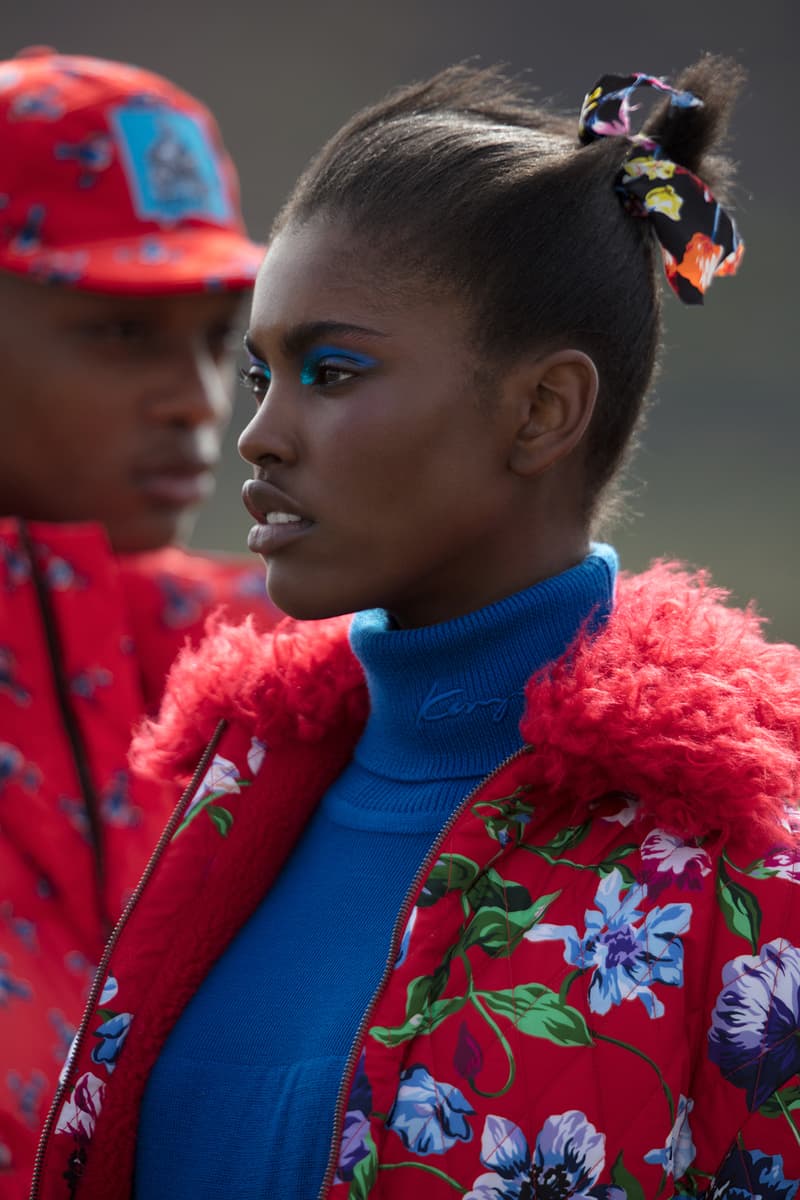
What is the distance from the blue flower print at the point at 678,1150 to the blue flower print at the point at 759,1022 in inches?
1.3

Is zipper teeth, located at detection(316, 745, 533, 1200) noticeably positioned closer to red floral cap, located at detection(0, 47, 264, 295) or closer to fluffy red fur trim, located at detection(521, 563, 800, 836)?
fluffy red fur trim, located at detection(521, 563, 800, 836)

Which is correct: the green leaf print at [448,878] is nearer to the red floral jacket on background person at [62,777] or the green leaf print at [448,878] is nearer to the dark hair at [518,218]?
the dark hair at [518,218]

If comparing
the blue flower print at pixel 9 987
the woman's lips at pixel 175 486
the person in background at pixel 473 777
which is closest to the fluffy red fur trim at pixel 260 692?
Result: the person in background at pixel 473 777

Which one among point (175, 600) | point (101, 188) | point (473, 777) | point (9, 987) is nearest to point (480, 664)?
point (473, 777)

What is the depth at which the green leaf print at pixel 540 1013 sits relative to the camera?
874 mm

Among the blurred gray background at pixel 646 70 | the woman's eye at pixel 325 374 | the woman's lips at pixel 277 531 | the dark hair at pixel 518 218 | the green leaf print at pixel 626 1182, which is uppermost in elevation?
the dark hair at pixel 518 218

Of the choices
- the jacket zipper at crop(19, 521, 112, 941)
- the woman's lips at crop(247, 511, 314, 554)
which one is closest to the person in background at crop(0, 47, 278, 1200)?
the jacket zipper at crop(19, 521, 112, 941)

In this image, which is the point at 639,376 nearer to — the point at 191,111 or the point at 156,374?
the point at 156,374

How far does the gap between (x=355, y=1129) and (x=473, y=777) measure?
0.84 feet

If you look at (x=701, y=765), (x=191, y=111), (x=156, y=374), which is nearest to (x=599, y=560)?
(x=701, y=765)

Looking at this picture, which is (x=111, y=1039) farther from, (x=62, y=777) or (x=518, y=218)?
(x=518, y=218)

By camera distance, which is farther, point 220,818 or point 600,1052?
point 220,818

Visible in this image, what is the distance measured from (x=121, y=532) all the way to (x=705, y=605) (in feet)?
2.99

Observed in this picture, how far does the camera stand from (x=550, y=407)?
1.02 metres
